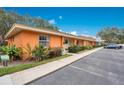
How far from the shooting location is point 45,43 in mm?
16922

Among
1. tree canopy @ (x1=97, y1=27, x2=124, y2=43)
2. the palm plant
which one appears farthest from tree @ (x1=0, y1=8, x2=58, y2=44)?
tree canopy @ (x1=97, y1=27, x2=124, y2=43)

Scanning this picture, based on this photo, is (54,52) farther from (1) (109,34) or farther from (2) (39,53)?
(1) (109,34)

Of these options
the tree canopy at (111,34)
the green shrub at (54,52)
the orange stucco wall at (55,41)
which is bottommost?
the green shrub at (54,52)

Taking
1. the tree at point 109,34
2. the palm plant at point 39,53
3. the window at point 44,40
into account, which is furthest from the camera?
the tree at point 109,34

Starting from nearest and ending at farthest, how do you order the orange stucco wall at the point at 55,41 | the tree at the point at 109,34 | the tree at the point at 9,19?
the orange stucco wall at the point at 55,41
the tree at the point at 9,19
the tree at the point at 109,34

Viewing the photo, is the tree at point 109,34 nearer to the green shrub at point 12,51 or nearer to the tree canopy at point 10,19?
the tree canopy at point 10,19

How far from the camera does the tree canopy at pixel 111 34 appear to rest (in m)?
85.7

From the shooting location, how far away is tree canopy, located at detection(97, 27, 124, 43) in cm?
8569

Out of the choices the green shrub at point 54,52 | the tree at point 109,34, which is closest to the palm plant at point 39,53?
the green shrub at point 54,52

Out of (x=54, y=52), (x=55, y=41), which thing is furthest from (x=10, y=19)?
(x=54, y=52)
